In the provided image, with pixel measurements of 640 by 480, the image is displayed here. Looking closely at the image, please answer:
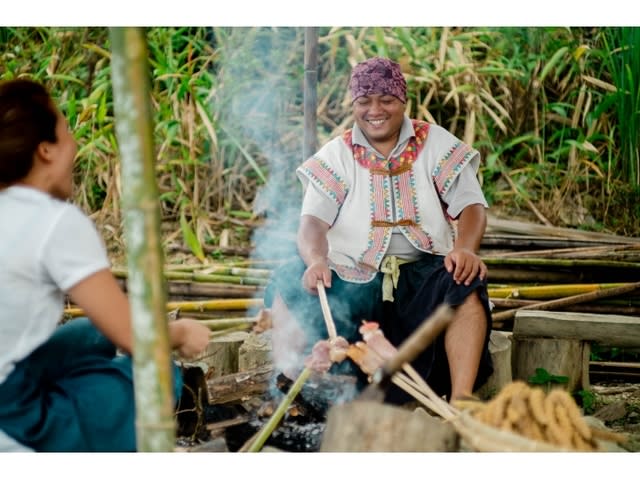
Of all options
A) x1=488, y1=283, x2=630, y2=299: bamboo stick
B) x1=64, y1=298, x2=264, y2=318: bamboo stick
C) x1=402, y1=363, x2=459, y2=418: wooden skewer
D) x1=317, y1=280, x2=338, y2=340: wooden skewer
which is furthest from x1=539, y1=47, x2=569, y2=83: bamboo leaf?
x1=402, y1=363, x2=459, y2=418: wooden skewer

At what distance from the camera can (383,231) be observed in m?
3.39

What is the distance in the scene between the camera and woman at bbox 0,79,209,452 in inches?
82.3

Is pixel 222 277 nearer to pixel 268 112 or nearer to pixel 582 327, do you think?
pixel 268 112

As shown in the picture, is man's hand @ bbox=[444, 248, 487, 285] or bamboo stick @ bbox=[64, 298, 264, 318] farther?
bamboo stick @ bbox=[64, 298, 264, 318]

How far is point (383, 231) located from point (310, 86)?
870 millimetres

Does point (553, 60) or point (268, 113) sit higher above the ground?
point (553, 60)

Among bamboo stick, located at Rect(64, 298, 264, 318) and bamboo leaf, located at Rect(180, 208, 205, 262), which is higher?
bamboo leaf, located at Rect(180, 208, 205, 262)

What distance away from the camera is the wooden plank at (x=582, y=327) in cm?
336

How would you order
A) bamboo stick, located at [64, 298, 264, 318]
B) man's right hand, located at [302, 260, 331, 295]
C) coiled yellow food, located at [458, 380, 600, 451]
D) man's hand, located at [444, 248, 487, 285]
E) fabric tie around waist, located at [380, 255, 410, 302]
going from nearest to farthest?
coiled yellow food, located at [458, 380, 600, 451]
man's hand, located at [444, 248, 487, 285]
man's right hand, located at [302, 260, 331, 295]
fabric tie around waist, located at [380, 255, 410, 302]
bamboo stick, located at [64, 298, 264, 318]

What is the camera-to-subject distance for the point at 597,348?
13.5 feet

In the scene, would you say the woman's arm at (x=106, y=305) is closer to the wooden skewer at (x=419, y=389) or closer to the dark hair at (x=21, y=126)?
the dark hair at (x=21, y=126)

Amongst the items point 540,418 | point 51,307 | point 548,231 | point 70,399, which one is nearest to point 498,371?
point 540,418

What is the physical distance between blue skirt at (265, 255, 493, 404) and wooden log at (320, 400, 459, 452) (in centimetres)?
85

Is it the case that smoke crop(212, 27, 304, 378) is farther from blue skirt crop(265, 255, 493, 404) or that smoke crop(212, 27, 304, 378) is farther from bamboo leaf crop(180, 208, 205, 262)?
blue skirt crop(265, 255, 493, 404)
